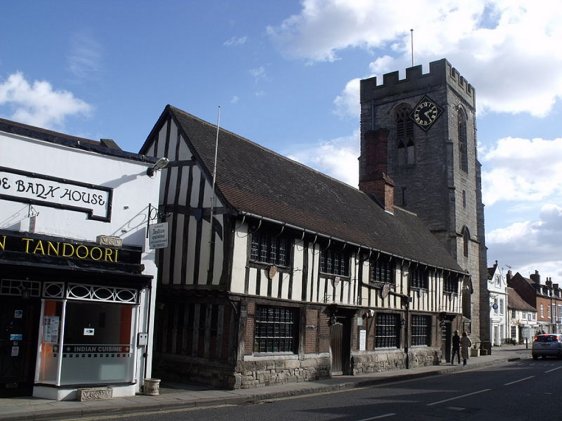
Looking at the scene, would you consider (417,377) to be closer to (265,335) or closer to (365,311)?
(365,311)

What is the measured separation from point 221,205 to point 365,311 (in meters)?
7.85

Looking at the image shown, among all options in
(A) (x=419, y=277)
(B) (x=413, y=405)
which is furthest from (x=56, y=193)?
(A) (x=419, y=277)

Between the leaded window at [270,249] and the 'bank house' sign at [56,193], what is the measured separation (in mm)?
4395

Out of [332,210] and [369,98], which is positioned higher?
[369,98]

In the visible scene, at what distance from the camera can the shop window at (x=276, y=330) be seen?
1566cm

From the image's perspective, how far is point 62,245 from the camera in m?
12.0

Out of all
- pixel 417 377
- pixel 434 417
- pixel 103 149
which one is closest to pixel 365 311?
pixel 417 377

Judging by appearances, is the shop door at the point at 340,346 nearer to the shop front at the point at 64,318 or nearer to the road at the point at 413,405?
the road at the point at 413,405

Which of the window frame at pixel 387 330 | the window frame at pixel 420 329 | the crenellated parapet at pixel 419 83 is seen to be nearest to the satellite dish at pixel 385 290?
the window frame at pixel 387 330

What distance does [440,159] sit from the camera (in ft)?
118

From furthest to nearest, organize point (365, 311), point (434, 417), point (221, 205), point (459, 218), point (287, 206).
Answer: point (459, 218) < point (365, 311) < point (287, 206) < point (221, 205) < point (434, 417)

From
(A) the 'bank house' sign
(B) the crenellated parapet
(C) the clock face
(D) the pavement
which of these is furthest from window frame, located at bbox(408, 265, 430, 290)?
(B) the crenellated parapet

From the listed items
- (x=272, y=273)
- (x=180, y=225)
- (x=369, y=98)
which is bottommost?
(x=272, y=273)

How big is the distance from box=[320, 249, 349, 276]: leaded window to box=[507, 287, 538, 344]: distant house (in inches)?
1666
